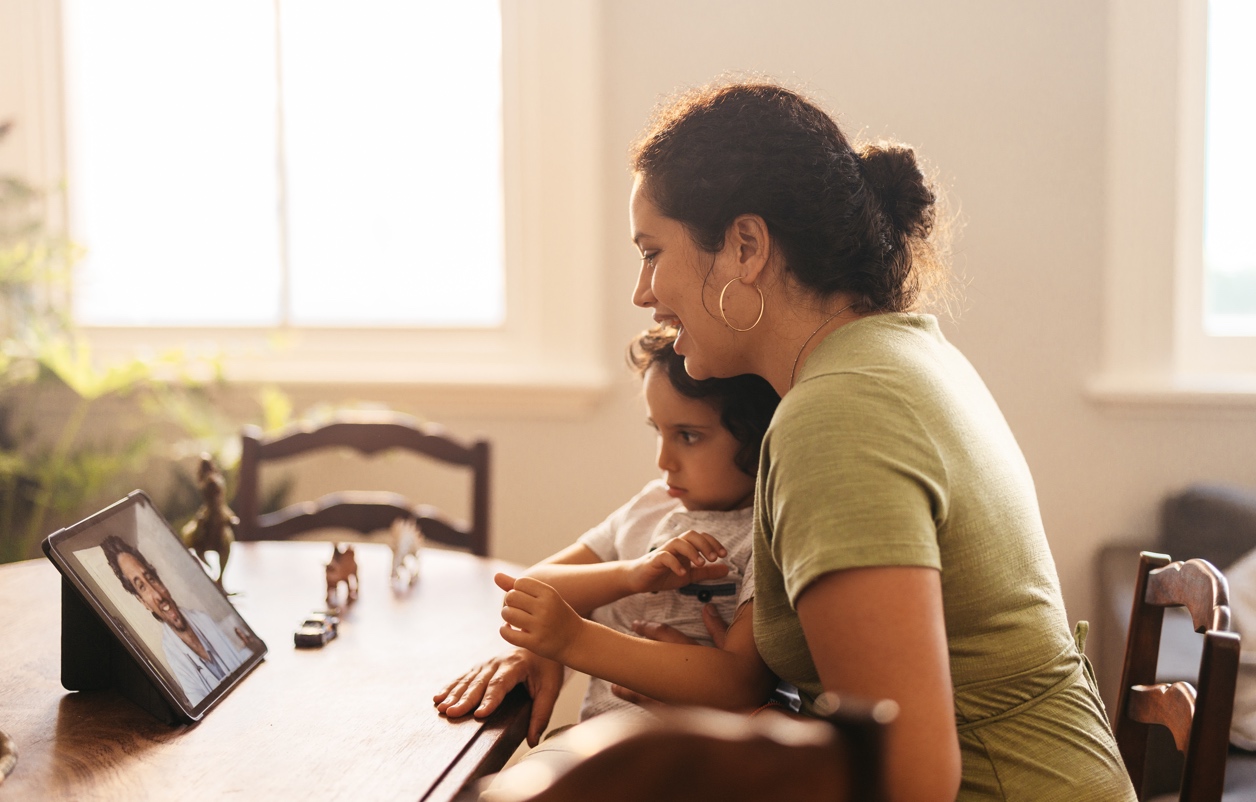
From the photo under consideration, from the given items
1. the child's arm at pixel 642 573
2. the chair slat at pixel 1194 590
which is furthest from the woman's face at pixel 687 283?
the chair slat at pixel 1194 590

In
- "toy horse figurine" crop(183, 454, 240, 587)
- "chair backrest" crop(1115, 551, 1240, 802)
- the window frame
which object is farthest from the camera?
the window frame

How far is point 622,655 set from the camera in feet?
3.96

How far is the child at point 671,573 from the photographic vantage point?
1205 mm

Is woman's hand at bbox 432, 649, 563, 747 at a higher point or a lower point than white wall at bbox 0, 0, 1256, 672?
lower

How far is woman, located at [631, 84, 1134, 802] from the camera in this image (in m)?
0.91

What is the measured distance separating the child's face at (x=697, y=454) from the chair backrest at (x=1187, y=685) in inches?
20.5

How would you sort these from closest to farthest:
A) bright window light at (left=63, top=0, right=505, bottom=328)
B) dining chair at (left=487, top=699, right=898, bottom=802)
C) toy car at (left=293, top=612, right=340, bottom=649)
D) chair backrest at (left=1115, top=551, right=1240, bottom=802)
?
1. dining chair at (left=487, top=699, right=898, bottom=802)
2. chair backrest at (left=1115, top=551, right=1240, bottom=802)
3. toy car at (left=293, top=612, right=340, bottom=649)
4. bright window light at (left=63, top=0, right=505, bottom=328)

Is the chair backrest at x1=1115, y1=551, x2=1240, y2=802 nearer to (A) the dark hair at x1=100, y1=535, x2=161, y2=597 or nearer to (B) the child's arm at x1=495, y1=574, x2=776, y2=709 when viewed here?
(B) the child's arm at x1=495, y1=574, x2=776, y2=709

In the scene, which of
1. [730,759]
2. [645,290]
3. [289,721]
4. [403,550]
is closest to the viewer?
[730,759]

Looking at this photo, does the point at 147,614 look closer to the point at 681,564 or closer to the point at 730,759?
the point at 681,564

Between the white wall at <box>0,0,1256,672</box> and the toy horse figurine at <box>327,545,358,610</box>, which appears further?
the white wall at <box>0,0,1256,672</box>

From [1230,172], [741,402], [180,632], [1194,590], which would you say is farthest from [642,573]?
[1230,172]

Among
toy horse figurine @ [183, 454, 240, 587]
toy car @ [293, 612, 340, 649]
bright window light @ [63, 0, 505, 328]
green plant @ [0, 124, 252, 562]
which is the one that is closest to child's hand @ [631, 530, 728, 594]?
toy car @ [293, 612, 340, 649]

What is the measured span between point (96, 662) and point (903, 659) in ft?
2.87
